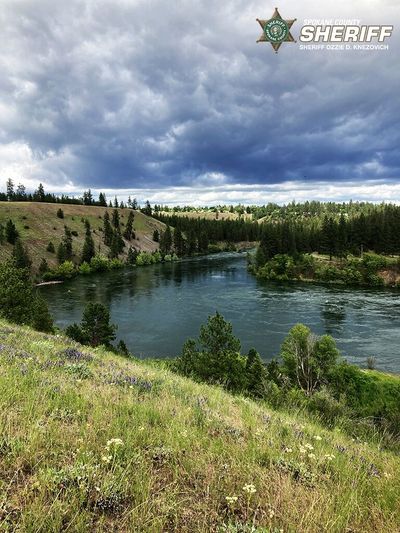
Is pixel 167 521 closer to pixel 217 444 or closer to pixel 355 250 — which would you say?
pixel 217 444

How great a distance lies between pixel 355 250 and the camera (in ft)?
384

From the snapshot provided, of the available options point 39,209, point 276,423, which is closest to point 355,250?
point 276,423

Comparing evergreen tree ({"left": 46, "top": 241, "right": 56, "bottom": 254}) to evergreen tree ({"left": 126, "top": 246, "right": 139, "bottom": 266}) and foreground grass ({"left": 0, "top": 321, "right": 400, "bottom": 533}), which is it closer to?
evergreen tree ({"left": 126, "top": 246, "right": 139, "bottom": 266})

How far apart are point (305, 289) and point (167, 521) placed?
285ft

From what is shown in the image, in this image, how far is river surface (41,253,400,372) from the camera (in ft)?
157

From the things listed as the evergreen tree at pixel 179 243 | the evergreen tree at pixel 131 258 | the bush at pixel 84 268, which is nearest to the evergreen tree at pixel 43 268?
the bush at pixel 84 268

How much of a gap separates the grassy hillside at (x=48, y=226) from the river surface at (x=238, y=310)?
1210 inches

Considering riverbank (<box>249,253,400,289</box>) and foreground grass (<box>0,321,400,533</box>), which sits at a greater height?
foreground grass (<box>0,321,400,533</box>)

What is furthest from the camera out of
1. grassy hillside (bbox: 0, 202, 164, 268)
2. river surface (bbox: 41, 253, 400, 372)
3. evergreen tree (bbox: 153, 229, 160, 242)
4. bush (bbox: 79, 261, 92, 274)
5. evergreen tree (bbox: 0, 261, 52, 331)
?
evergreen tree (bbox: 153, 229, 160, 242)

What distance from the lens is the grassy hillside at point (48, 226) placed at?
120562mm

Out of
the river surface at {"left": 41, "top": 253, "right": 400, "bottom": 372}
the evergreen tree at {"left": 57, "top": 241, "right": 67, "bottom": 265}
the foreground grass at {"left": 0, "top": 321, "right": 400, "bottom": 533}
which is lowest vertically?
the river surface at {"left": 41, "top": 253, "right": 400, "bottom": 372}

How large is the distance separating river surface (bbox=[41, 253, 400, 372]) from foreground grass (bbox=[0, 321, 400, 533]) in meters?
29.6

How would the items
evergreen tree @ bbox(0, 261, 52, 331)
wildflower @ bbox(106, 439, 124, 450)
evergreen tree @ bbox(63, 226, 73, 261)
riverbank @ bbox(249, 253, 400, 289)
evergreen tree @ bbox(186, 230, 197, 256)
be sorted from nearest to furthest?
1. wildflower @ bbox(106, 439, 124, 450)
2. evergreen tree @ bbox(0, 261, 52, 331)
3. riverbank @ bbox(249, 253, 400, 289)
4. evergreen tree @ bbox(63, 226, 73, 261)
5. evergreen tree @ bbox(186, 230, 197, 256)

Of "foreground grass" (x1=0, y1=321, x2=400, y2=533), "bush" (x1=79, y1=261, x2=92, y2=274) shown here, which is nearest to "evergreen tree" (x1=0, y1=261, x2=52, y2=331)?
"foreground grass" (x1=0, y1=321, x2=400, y2=533)
